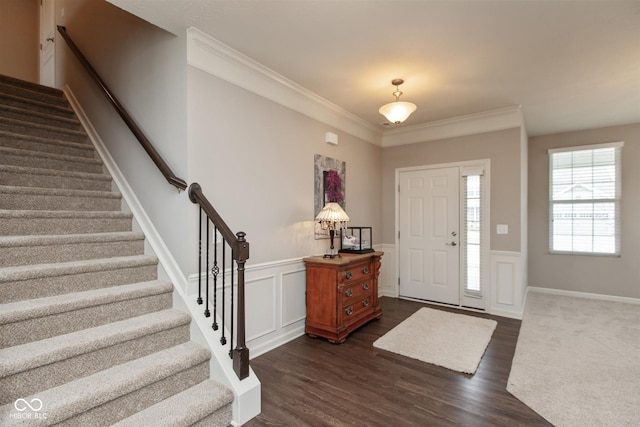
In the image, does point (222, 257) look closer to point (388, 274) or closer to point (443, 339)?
point (443, 339)

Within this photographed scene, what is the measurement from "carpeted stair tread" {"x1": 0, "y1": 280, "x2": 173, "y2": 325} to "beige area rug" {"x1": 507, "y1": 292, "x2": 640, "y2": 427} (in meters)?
2.76

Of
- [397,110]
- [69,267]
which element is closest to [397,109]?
[397,110]

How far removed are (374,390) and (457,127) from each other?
3.70 meters

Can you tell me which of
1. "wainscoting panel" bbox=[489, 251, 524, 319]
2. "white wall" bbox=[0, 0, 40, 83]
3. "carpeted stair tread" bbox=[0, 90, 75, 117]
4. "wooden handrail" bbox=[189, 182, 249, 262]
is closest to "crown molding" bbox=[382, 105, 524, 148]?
"wainscoting panel" bbox=[489, 251, 524, 319]

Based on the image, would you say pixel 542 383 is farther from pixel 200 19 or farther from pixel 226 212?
pixel 200 19

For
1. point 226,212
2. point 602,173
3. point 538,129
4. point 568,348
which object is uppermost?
point 538,129

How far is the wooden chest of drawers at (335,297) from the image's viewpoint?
3.22m

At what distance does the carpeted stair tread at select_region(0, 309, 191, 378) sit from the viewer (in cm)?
156

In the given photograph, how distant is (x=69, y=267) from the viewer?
6.77 feet

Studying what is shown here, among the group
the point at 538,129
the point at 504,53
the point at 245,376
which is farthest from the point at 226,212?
the point at 538,129

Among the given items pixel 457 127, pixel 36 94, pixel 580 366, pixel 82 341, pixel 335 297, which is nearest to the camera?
pixel 82 341

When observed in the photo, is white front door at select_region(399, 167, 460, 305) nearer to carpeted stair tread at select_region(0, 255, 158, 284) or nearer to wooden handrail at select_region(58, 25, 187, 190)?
wooden handrail at select_region(58, 25, 187, 190)

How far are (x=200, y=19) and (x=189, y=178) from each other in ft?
3.77

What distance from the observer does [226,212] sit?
271 centimetres
